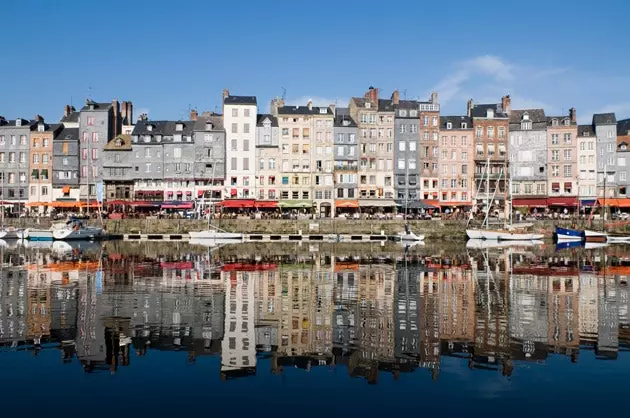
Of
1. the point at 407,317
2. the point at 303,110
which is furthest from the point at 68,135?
the point at 407,317

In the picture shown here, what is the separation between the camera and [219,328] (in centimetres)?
1958

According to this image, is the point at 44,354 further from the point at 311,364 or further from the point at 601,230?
the point at 601,230

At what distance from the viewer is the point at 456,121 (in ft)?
278

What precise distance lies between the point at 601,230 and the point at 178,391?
218ft

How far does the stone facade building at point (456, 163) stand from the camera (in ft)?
273

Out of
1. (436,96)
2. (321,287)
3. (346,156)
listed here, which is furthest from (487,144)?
(321,287)

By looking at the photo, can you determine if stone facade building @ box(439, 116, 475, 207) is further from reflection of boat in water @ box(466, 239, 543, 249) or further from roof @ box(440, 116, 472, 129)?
reflection of boat in water @ box(466, 239, 543, 249)

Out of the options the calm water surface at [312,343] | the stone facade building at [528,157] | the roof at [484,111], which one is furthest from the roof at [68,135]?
the stone facade building at [528,157]

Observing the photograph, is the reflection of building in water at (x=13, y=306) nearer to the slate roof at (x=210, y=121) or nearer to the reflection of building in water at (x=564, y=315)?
the reflection of building in water at (x=564, y=315)

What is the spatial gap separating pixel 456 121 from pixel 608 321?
66671mm

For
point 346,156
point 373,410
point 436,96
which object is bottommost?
point 373,410

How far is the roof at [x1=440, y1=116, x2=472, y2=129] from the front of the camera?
276 feet

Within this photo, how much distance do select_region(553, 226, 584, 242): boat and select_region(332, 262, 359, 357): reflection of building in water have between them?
123 ft

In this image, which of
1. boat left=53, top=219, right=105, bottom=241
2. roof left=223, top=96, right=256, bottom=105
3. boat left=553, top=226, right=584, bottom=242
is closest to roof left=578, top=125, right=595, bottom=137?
boat left=553, top=226, right=584, bottom=242
